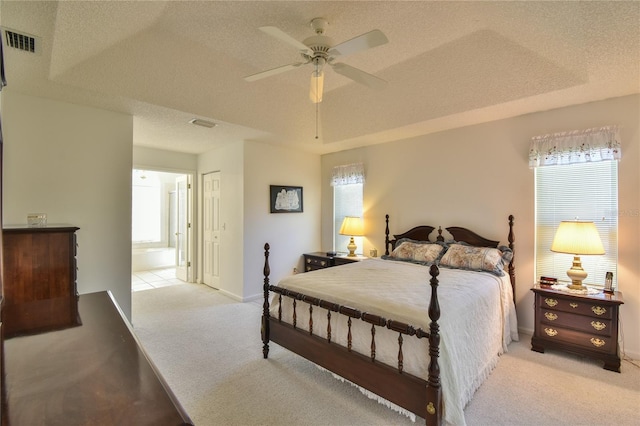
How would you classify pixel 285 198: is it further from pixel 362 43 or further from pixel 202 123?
pixel 362 43

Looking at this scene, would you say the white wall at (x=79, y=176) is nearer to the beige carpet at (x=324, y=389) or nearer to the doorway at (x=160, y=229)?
the beige carpet at (x=324, y=389)

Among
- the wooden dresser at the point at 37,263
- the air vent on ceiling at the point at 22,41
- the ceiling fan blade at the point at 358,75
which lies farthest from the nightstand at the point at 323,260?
the air vent on ceiling at the point at 22,41

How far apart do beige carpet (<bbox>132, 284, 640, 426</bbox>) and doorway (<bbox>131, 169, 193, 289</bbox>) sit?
2.78m

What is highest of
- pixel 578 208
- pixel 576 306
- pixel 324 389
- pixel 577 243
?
pixel 578 208

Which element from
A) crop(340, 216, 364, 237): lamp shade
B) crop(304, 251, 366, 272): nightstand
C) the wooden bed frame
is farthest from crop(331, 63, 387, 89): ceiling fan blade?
crop(304, 251, 366, 272): nightstand

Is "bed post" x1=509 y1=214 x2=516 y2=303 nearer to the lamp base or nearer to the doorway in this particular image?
the lamp base

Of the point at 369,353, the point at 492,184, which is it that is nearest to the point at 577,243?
the point at 492,184

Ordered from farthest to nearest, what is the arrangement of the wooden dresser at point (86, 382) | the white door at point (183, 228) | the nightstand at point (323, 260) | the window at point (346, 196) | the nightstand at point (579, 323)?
the white door at point (183, 228) → the window at point (346, 196) → the nightstand at point (323, 260) → the nightstand at point (579, 323) → the wooden dresser at point (86, 382)

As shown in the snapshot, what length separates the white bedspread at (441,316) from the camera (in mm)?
1974

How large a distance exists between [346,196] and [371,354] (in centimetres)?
370

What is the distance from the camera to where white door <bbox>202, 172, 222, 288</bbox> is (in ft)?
17.8

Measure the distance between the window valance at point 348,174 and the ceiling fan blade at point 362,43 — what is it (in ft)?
9.91

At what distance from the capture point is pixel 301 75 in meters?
3.74

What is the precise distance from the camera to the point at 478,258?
3.46m
